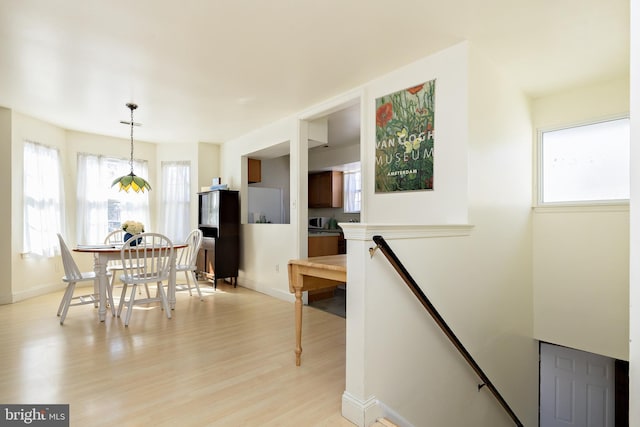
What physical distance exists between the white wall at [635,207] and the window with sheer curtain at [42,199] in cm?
621

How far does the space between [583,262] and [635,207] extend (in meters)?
2.84

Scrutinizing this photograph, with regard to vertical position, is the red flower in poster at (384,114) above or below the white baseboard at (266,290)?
above

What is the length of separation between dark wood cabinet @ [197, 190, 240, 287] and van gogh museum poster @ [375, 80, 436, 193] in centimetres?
294

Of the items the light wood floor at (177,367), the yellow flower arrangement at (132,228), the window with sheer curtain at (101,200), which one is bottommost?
the light wood floor at (177,367)

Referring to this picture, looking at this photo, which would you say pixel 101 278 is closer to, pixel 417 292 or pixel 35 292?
pixel 35 292

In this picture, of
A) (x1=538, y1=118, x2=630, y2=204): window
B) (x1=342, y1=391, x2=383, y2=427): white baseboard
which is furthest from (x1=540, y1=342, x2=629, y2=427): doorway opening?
(x1=342, y1=391, x2=383, y2=427): white baseboard

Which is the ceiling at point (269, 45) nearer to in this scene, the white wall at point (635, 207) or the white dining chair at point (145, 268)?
the white wall at point (635, 207)

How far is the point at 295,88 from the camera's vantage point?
3.64m

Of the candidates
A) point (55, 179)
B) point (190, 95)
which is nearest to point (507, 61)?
point (190, 95)

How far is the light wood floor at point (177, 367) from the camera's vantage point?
6.46 ft

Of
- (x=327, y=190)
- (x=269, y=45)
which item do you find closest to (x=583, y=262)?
(x=269, y=45)

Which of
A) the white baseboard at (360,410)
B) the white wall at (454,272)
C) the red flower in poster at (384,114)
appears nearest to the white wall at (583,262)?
the white wall at (454,272)

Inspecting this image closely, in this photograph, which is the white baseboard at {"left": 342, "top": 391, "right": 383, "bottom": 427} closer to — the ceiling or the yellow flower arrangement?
the ceiling

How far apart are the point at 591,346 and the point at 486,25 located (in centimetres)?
339
